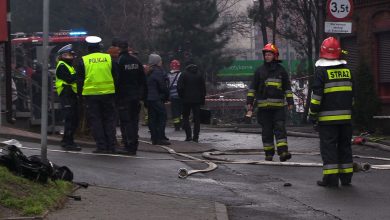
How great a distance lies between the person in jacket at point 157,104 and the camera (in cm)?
1596

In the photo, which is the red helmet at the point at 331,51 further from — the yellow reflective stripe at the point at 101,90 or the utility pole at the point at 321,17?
the utility pole at the point at 321,17

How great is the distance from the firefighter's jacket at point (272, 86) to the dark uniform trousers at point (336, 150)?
2.32m

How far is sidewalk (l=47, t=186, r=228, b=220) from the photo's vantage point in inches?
313

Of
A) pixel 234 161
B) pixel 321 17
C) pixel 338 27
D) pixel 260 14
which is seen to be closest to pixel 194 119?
pixel 338 27

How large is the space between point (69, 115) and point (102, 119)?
0.65 meters

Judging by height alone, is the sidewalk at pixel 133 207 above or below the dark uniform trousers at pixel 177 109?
below

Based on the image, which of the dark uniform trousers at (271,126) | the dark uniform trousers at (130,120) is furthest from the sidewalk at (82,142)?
the dark uniform trousers at (271,126)

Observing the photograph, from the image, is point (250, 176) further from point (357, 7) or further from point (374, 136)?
point (357, 7)

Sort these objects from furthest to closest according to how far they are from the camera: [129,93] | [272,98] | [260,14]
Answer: [260,14] < [129,93] < [272,98]

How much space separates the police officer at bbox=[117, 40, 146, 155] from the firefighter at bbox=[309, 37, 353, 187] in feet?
12.5

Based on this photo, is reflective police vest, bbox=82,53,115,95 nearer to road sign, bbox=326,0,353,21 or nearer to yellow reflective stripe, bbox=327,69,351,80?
yellow reflective stripe, bbox=327,69,351,80

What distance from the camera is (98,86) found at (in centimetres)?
1340

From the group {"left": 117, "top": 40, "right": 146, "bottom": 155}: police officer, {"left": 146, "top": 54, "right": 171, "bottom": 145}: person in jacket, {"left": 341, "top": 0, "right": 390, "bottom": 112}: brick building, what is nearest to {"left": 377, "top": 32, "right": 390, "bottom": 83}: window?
{"left": 341, "top": 0, "right": 390, "bottom": 112}: brick building

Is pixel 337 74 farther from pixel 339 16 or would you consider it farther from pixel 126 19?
pixel 126 19
